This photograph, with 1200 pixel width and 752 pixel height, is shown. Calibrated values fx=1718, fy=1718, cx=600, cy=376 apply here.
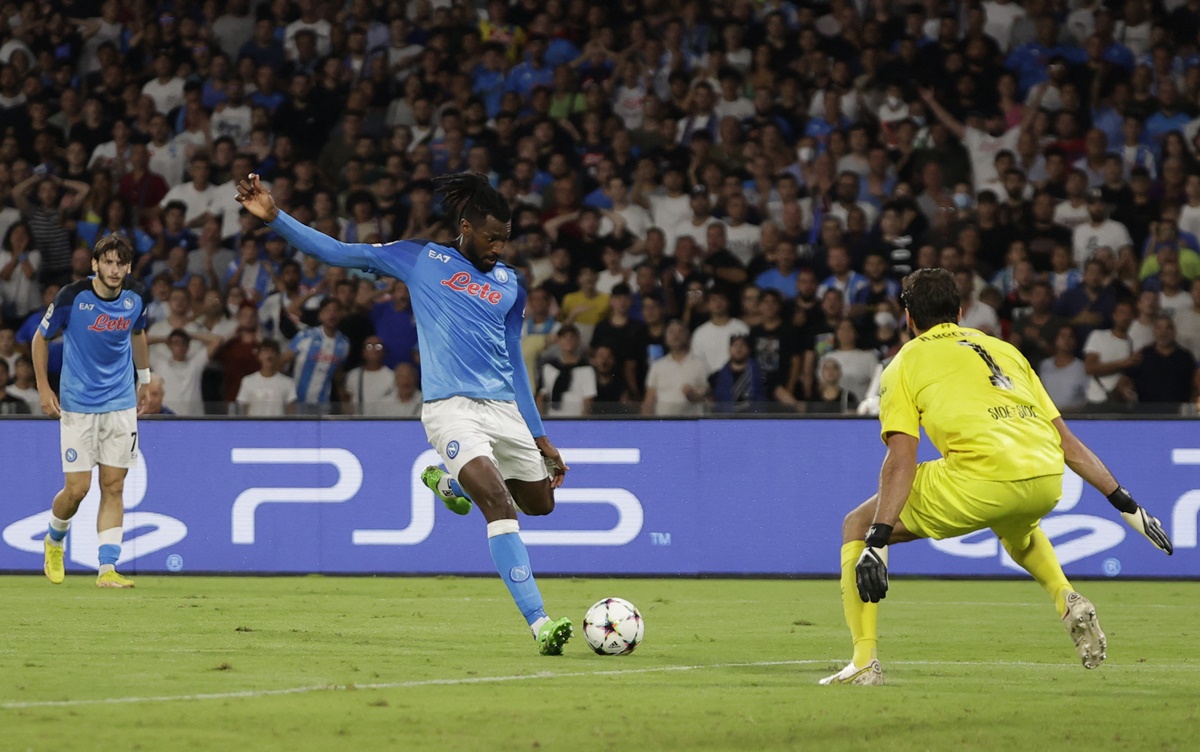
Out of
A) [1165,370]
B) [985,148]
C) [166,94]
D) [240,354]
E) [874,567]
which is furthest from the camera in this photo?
[166,94]

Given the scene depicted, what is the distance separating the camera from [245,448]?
1467 cm

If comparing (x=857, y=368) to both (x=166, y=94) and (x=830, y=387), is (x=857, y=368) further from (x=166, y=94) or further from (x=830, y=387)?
(x=166, y=94)

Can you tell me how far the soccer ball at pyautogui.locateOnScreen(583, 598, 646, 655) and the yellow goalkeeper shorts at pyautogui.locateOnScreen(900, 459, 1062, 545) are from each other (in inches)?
62.5

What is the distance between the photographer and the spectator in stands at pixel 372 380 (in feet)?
53.5

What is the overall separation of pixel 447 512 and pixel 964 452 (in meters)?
7.53

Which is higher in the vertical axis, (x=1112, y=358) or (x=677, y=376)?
(x=1112, y=358)

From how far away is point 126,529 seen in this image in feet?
48.1

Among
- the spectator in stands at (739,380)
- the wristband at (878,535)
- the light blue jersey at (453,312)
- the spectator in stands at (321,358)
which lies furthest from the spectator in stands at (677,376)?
the wristband at (878,535)

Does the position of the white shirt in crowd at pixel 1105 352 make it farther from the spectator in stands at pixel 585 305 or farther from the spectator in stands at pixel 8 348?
the spectator in stands at pixel 8 348

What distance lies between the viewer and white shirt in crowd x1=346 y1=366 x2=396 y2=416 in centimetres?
1628

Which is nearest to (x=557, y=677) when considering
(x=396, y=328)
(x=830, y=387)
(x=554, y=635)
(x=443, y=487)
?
(x=554, y=635)

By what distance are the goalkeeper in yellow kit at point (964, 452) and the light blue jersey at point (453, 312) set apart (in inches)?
83.9

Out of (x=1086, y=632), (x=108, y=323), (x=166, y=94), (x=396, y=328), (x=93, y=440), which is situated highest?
(x=166, y=94)

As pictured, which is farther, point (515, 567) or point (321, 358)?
point (321, 358)
